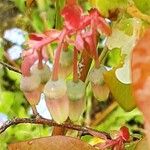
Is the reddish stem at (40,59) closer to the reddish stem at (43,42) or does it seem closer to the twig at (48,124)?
the reddish stem at (43,42)

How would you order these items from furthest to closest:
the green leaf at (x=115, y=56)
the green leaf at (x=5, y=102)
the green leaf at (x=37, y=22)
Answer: the green leaf at (x=37, y=22), the green leaf at (x=5, y=102), the green leaf at (x=115, y=56)

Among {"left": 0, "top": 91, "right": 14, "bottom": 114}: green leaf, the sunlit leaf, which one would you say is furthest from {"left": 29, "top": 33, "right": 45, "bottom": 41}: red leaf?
{"left": 0, "top": 91, "right": 14, "bottom": 114}: green leaf

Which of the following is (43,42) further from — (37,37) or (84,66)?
(84,66)

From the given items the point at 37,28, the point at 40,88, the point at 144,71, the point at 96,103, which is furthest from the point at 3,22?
the point at 144,71

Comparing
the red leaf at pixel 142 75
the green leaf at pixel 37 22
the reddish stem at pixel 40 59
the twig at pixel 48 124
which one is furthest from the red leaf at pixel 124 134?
the green leaf at pixel 37 22

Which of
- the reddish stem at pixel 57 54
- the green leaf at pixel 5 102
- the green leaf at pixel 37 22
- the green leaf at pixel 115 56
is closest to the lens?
the reddish stem at pixel 57 54

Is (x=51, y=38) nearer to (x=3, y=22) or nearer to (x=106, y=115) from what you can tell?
(x=106, y=115)

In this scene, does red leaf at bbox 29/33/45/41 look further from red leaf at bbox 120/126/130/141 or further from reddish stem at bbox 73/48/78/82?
red leaf at bbox 120/126/130/141
